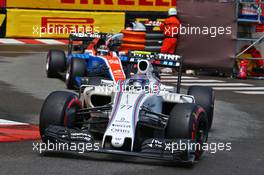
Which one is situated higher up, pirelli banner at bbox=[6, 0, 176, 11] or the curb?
pirelli banner at bbox=[6, 0, 176, 11]

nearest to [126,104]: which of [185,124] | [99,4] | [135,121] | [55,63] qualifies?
[135,121]

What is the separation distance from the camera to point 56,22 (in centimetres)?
2456

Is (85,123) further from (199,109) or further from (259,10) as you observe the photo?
(259,10)

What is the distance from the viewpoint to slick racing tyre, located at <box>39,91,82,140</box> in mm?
8219

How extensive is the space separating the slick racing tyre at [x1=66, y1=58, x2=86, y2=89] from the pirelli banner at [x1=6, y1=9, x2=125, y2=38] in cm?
949

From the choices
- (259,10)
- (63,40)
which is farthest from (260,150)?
(63,40)

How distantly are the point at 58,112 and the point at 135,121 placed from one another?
2.91 ft

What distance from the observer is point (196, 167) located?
7855mm

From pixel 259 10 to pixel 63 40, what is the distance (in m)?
7.44

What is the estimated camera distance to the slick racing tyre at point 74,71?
47.4ft

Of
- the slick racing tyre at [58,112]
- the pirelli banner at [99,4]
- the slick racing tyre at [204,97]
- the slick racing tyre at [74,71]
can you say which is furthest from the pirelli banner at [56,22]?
Answer: the slick racing tyre at [58,112]

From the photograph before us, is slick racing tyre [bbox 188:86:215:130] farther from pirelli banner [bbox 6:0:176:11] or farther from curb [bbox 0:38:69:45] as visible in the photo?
pirelli banner [bbox 6:0:176:11]

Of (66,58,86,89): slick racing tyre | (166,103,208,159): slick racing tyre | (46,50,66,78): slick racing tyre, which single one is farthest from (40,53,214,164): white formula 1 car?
(46,50,66,78): slick racing tyre

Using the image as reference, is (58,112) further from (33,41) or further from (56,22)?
(56,22)
